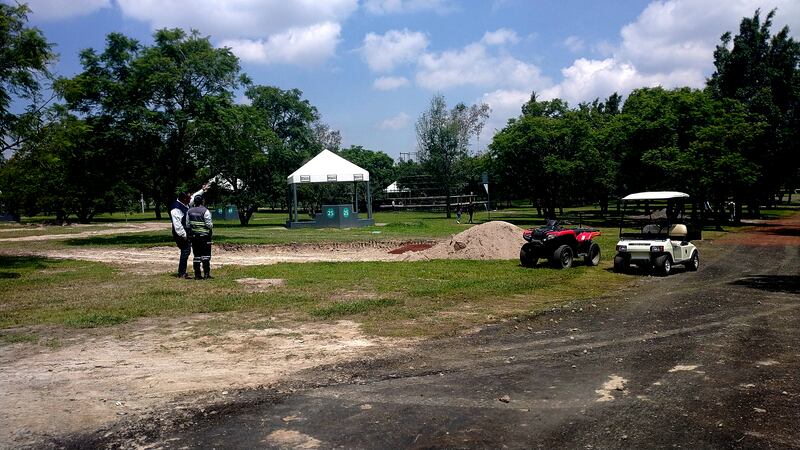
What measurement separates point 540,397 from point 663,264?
11239 mm

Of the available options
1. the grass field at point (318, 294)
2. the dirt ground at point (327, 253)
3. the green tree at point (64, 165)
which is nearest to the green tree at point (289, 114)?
the green tree at point (64, 165)

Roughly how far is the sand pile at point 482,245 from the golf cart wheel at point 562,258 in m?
3.22

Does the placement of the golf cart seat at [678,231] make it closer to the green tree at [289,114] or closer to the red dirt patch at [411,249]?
the red dirt patch at [411,249]

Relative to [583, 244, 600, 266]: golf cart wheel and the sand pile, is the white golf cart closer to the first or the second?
[583, 244, 600, 266]: golf cart wheel

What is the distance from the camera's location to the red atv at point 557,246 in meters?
16.6

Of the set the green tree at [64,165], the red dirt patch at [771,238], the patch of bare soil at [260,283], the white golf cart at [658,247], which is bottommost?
the red dirt patch at [771,238]

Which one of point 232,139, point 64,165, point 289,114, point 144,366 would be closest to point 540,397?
point 144,366

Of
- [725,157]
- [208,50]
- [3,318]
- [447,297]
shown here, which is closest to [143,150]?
[208,50]

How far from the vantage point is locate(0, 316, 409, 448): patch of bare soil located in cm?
552

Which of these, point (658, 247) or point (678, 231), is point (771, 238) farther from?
point (658, 247)

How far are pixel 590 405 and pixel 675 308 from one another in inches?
248

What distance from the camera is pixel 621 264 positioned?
16.4m

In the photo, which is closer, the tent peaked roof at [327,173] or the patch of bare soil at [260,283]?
the patch of bare soil at [260,283]

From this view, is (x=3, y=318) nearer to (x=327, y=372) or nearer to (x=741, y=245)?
(x=327, y=372)
